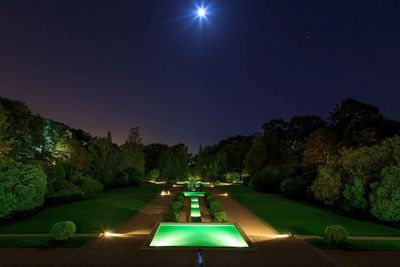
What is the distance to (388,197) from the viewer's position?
52.2 feet

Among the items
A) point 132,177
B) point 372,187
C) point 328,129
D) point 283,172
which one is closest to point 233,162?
point 328,129

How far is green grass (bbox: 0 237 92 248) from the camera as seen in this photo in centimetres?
1139

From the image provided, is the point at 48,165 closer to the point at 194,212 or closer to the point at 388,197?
the point at 194,212

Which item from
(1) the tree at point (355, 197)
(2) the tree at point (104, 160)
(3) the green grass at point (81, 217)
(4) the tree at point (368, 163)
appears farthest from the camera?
(2) the tree at point (104, 160)

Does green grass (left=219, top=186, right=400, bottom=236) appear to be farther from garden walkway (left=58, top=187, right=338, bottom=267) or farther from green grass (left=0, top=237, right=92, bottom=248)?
green grass (left=0, top=237, right=92, bottom=248)

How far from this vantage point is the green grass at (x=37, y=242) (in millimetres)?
11386

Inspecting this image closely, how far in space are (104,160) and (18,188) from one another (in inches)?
937

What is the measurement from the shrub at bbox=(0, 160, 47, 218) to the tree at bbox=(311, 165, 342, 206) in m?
13.5

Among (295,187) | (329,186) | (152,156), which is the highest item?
(152,156)

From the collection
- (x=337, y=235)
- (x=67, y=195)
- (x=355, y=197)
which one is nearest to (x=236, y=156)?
(x=67, y=195)

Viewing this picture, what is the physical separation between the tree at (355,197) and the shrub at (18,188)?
13548mm

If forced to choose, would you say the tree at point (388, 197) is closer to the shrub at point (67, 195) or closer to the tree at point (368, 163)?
the tree at point (368, 163)

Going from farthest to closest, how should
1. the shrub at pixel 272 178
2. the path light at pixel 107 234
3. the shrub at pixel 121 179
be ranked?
the shrub at pixel 121 179
the shrub at pixel 272 178
the path light at pixel 107 234

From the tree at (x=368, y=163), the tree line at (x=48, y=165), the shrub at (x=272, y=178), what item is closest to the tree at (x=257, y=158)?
the shrub at (x=272, y=178)
